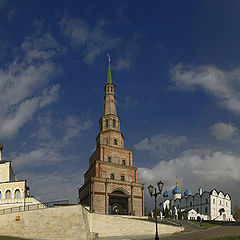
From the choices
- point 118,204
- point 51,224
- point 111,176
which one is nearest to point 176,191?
point 118,204

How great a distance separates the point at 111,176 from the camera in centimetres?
5378

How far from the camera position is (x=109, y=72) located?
6519cm

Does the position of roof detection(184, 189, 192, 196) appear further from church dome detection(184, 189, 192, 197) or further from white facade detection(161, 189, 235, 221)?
white facade detection(161, 189, 235, 221)

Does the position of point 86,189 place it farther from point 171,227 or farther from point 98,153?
point 171,227

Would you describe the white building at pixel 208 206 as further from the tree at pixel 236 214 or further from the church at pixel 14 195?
the church at pixel 14 195

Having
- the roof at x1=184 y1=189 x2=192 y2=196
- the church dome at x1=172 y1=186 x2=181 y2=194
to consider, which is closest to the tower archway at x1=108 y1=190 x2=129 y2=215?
the roof at x1=184 y1=189 x2=192 y2=196

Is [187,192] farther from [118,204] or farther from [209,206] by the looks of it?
[118,204]

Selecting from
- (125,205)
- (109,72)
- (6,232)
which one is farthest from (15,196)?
(109,72)

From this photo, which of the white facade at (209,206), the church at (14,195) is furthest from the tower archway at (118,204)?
the white facade at (209,206)

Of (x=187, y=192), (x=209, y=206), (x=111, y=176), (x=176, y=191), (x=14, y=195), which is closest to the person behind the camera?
(x=14, y=195)

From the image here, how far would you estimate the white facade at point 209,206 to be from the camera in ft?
262

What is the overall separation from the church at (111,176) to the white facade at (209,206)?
100ft

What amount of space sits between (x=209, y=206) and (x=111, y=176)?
128ft

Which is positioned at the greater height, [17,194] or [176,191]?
[17,194]
